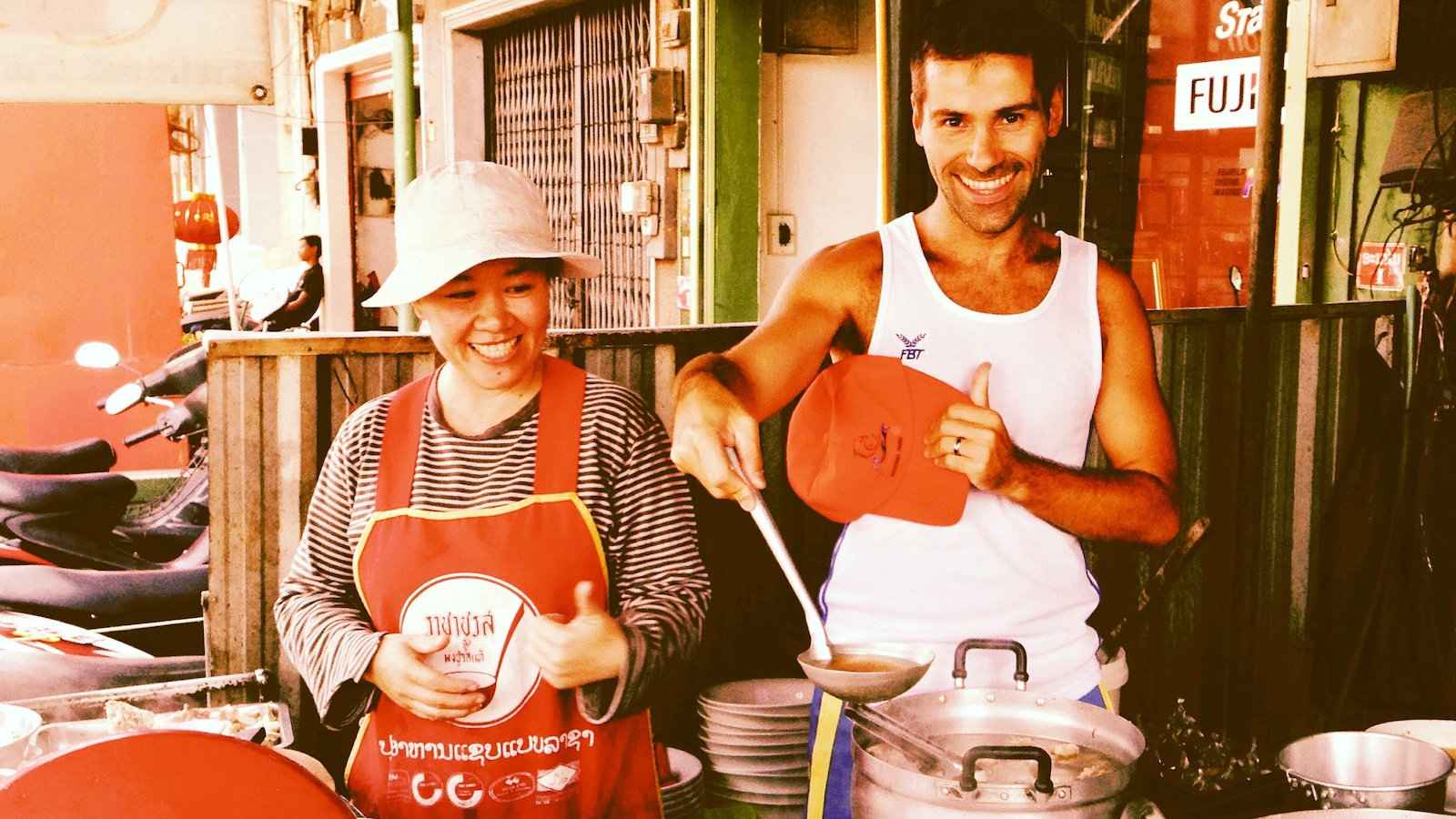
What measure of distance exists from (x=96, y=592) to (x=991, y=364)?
327 centimetres

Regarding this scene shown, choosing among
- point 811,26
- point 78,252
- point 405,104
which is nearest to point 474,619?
point 405,104

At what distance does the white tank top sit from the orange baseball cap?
0.10 meters

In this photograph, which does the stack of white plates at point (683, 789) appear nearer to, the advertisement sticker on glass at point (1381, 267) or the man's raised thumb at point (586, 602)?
the man's raised thumb at point (586, 602)

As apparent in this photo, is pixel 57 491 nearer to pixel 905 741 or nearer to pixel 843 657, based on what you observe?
pixel 843 657

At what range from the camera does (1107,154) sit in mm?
5684

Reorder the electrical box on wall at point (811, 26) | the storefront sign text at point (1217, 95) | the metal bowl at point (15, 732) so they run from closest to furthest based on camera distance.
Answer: the metal bowl at point (15, 732), the storefront sign text at point (1217, 95), the electrical box on wall at point (811, 26)

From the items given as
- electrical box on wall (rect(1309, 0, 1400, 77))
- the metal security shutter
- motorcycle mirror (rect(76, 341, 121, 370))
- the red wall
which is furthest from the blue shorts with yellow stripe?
the red wall

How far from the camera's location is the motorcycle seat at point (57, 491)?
442 centimetres

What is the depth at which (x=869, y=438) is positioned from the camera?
182cm

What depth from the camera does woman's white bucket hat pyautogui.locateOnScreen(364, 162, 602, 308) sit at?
6.25 feet

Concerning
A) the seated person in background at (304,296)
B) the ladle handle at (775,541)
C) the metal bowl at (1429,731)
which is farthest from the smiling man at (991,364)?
the seated person in background at (304,296)

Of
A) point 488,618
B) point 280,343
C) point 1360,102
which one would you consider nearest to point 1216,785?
point 488,618

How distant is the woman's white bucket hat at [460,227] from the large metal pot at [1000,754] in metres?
0.88

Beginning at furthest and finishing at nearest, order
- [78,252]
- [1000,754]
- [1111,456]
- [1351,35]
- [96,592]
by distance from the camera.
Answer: [78,252]
[1351,35]
[96,592]
[1111,456]
[1000,754]
